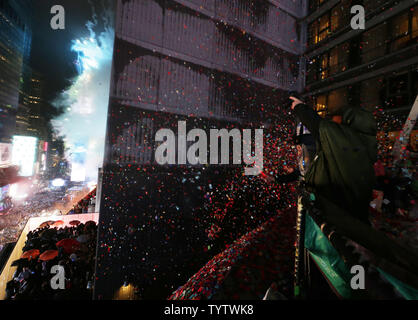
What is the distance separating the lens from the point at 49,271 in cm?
664

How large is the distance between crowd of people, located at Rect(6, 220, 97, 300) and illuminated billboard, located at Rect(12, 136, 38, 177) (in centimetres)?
2532

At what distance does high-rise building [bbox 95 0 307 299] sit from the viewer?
411 cm

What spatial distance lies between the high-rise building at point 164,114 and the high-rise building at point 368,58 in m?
6.13

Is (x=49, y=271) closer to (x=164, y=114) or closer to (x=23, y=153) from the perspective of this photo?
(x=164, y=114)

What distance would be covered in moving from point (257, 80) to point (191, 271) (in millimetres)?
6886

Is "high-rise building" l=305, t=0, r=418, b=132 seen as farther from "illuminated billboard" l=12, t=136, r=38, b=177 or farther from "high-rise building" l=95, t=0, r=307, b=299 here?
"illuminated billboard" l=12, t=136, r=38, b=177

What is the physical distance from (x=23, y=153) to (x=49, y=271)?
29004 millimetres

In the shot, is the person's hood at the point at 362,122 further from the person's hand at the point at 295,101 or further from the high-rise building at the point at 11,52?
the high-rise building at the point at 11,52

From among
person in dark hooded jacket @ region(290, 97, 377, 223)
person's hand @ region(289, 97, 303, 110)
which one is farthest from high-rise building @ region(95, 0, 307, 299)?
person in dark hooded jacket @ region(290, 97, 377, 223)

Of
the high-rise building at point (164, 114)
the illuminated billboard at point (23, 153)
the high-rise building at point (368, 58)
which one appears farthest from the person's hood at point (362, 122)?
the illuminated billboard at point (23, 153)

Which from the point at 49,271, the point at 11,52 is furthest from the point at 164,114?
the point at 11,52

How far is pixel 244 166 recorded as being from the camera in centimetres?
556

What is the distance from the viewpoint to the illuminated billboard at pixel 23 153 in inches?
925

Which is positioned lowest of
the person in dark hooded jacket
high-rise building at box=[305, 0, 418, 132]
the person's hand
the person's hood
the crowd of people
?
the crowd of people
